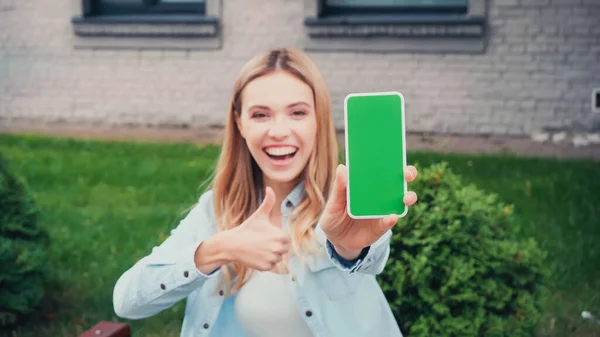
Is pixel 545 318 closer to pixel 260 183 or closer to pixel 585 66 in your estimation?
pixel 260 183

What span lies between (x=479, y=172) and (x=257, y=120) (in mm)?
5723

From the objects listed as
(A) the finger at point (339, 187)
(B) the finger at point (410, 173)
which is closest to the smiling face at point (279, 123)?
(A) the finger at point (339, 187)

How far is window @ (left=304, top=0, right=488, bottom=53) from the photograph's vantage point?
9.69 metres

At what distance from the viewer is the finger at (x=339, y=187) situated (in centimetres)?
175

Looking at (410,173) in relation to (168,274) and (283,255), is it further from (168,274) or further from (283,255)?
(168,274)

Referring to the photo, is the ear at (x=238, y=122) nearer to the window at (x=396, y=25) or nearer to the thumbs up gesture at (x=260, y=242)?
the thumbs up gesture at (x=260, y=242)

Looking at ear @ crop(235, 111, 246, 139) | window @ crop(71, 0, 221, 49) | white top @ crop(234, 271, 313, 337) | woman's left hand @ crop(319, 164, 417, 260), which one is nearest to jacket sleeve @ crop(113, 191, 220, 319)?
white top @ crop(234, 271, 313, 337)

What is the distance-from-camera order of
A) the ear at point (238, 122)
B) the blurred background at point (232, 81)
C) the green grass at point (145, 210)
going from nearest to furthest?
the ear at point (238, 122) → the green grass at point (145, 210) → the blurred background at point (232, 81)

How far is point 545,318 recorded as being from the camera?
4.55 meters

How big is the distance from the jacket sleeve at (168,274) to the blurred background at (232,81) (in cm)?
370

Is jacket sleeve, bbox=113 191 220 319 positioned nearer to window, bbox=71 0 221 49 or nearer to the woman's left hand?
the woman's left hand

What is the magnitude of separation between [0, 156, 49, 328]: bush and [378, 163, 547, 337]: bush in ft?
5.77

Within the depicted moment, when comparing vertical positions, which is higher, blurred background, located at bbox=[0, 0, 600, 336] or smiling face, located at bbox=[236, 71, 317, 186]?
smiling face, located at bbox=[236, 71, 317, 186]

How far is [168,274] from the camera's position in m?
2.15
